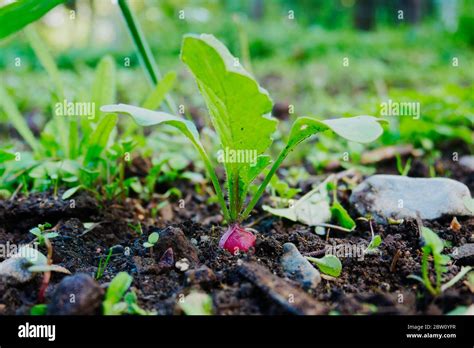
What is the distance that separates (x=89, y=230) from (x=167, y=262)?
0.37m

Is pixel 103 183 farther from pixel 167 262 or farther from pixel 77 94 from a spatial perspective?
pixel 167 262

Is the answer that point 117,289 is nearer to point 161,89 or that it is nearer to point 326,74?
point 161,89

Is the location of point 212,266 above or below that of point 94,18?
below

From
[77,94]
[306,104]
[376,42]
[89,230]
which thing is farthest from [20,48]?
[89,230]

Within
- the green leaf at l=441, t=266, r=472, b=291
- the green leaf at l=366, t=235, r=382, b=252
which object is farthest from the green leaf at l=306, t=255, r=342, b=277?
the green leaf at l=441, t=266, r=472, b=291

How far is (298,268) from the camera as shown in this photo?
47.7 inches

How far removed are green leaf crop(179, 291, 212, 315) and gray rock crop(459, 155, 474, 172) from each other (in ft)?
4.88

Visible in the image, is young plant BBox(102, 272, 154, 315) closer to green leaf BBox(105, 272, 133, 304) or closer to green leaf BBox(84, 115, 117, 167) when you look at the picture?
green leaf BBox(105, 272, 133, 304)

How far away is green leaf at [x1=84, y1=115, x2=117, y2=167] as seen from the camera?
162 centimetres

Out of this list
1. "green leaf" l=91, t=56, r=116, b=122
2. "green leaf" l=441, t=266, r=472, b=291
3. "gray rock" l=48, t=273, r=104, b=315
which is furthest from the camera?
"green leaf" l=91, t=56, r=116, b=122

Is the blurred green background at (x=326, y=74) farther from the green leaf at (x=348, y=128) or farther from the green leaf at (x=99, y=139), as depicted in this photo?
the green leaf at (x=348, y=128)

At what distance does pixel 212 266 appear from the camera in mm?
1228

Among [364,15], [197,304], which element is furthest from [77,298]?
[364,15]

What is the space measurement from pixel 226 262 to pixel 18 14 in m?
0.95
